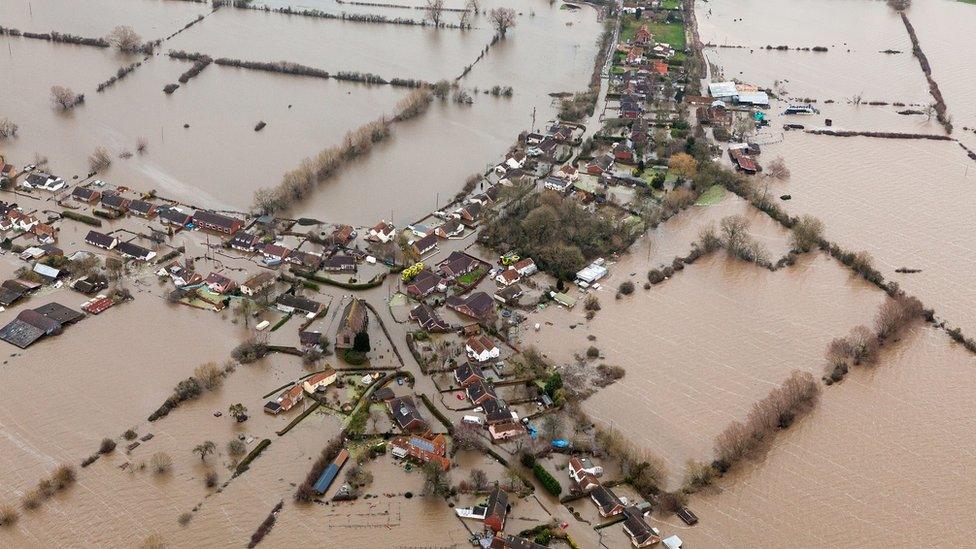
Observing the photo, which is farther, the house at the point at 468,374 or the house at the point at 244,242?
the house at the point at 244,242

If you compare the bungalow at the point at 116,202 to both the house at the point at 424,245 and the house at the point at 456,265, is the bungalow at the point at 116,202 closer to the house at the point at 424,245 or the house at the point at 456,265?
the house at the point at 424,245

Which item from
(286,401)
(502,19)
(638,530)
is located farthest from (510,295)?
(502,19)

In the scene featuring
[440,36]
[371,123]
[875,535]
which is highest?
[440,36]

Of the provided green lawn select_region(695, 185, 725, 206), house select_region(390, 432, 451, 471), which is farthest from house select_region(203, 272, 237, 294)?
green lawn select_region(695, 185, 725, 206)

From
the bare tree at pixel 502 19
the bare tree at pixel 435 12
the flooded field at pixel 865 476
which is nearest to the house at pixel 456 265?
the flooded field at pixel 865 476

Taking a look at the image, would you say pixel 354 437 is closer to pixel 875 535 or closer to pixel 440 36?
pixel 875 535

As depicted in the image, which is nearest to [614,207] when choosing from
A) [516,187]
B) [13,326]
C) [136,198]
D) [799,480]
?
[516,187]
